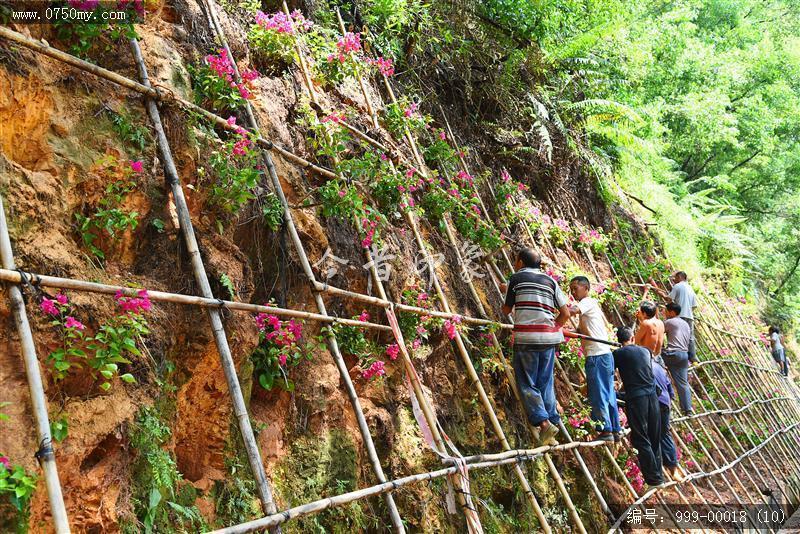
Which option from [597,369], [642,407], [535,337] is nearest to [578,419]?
[597,369]

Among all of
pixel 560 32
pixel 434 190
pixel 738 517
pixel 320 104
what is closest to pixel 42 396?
pixel 320 104

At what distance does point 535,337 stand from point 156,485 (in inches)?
96.9

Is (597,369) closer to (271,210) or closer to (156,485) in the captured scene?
(271,210)

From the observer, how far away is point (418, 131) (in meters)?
4.91

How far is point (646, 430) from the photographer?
14.5ft

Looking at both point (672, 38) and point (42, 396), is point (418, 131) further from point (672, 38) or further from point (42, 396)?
point (672, 38)

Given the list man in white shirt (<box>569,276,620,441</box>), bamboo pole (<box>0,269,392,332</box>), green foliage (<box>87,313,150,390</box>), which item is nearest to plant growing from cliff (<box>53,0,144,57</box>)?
bamboo pole (<box>0,269,392,332</box>)

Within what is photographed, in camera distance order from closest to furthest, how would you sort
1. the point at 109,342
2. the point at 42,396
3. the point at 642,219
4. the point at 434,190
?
the point at 42,396
the point at 109,342
the point at 434,190
the point at 642,219

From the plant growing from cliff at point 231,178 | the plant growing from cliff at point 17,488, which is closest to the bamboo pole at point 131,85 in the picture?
the plant growing from cliff at point 231,178

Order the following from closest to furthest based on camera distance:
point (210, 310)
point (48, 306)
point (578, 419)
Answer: point (48, 306) → point (210, 310) → point (578, 419)

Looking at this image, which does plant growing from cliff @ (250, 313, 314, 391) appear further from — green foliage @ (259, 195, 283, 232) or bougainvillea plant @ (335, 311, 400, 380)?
green foliage @ (259, 195, 283, 232)

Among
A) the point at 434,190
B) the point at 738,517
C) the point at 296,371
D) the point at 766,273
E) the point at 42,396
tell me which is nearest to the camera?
the point at 42,396

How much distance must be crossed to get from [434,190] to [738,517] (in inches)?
162

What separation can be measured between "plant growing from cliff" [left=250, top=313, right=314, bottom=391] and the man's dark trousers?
284 cm
